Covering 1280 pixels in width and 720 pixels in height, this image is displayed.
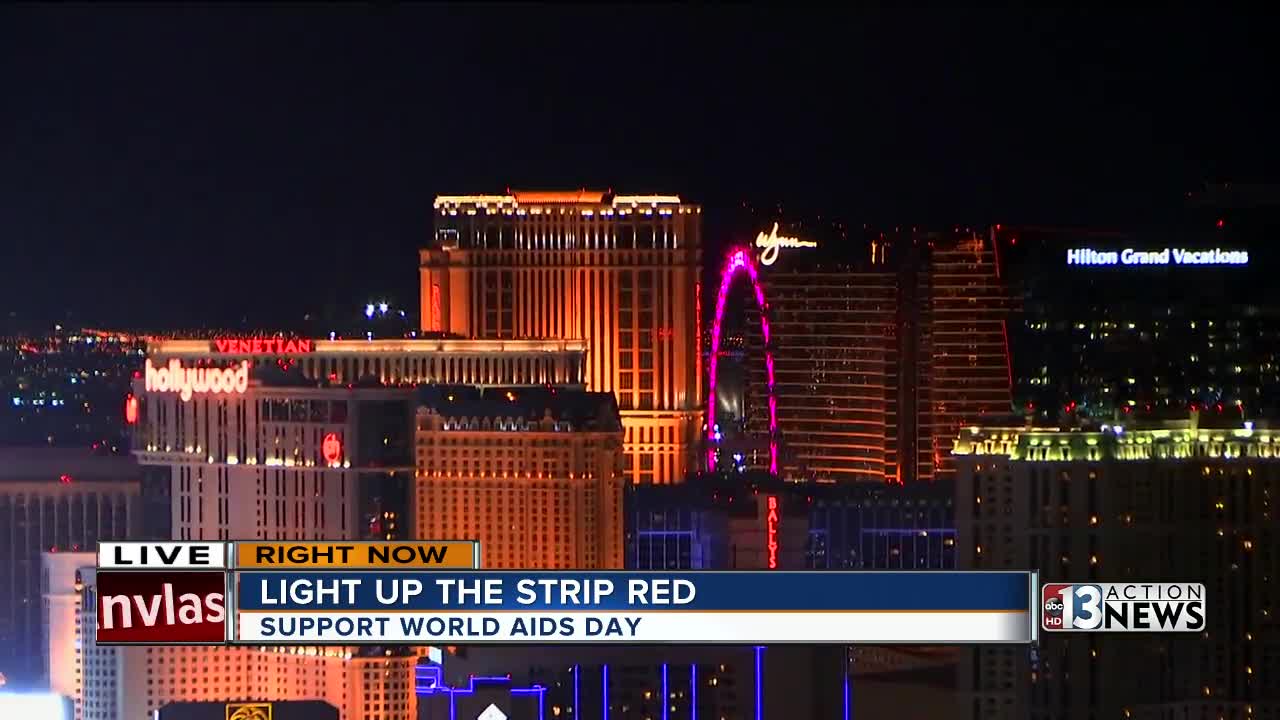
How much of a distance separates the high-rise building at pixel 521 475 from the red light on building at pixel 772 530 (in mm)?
1686

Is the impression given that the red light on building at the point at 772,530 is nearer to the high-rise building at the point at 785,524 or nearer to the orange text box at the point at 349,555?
the high-rise building at the point at 785,524

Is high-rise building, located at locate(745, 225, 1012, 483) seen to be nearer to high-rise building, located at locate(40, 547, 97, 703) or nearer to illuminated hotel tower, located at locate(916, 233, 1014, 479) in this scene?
illuminated hotel tower, located at locate(916, 233, 1014, 479)

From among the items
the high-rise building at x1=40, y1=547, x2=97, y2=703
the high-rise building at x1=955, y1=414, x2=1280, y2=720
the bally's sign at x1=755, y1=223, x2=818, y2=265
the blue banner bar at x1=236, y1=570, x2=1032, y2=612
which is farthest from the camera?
the bally's sign at x1=755, y1=223, x2=818, y2=265

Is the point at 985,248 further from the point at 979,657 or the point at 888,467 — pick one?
the point at 979,657

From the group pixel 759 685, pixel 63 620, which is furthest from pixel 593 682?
pixel 63 620

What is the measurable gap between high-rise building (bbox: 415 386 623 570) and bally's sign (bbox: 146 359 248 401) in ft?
7.86

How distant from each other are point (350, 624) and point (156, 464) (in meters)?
23.9

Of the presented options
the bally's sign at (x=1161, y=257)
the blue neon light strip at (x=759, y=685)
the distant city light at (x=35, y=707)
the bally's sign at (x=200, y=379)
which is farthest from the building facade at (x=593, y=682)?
the bally's sign at (x=1161, y=257)

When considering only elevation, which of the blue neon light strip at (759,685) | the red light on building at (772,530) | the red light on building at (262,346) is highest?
the red light on building at (262,346)

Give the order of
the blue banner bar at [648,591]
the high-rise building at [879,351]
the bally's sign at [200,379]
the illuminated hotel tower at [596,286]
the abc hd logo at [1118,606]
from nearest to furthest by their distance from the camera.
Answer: the blue banner bar at [648,591] → the abc hd logo at [1118,606] → the bally's sign at [200,379] → the high-rise building at [879,351] → the illuminated hotel tower at [596,286]

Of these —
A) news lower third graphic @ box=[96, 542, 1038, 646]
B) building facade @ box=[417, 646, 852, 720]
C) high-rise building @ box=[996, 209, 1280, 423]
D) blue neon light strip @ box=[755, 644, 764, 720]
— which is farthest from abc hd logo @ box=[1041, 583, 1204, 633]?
high-rise building @ box=[996, 209, 1280, 423]

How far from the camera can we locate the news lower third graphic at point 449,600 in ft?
33.9

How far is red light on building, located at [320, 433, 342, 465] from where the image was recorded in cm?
3206

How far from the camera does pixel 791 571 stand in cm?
1046
